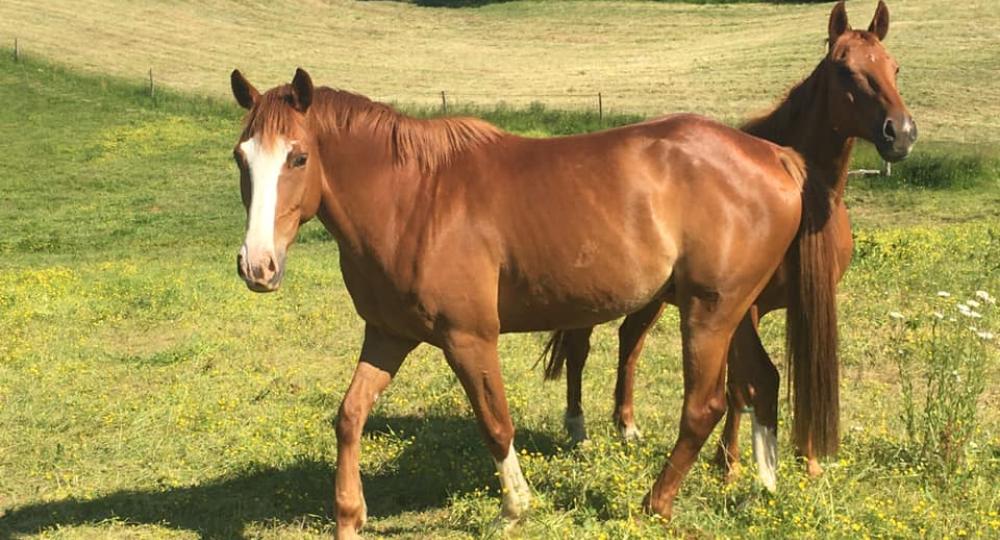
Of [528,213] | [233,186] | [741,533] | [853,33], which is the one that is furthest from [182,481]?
[233,186]

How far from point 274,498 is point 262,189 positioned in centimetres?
218

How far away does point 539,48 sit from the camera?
40.9 m

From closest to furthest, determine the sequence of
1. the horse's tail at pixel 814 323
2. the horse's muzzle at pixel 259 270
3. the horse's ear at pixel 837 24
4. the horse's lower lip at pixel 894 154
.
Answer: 1. the horse's muzzle at pixel 259 270
2. the horse's tail at pixel 814 323
3. the horse's lower lip at pixel 894 154
4. the horse's ear at pixel 837 24

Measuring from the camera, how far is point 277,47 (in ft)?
129

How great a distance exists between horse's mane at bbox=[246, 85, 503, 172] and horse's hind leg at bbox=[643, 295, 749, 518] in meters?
1.39

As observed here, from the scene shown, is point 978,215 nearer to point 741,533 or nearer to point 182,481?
point 741,533

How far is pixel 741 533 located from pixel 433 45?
39442mm

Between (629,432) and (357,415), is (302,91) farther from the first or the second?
(629,432)

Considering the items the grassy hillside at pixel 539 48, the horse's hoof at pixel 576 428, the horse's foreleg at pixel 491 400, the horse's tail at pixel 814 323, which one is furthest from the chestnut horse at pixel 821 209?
the grassy hillside at pixel 539 48

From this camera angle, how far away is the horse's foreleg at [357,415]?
450cm

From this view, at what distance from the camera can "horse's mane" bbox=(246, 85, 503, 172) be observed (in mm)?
4367

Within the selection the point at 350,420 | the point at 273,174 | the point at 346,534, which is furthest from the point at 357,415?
the point at 273,174

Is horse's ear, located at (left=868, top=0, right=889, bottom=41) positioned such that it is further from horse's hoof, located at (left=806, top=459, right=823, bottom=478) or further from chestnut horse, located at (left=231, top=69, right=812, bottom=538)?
horse's hoof, located at (left=806, top=459, right=823, bottom=478)

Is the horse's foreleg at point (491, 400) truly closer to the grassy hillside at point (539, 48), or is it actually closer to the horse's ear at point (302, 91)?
the horse's ear at point (302, 91)
